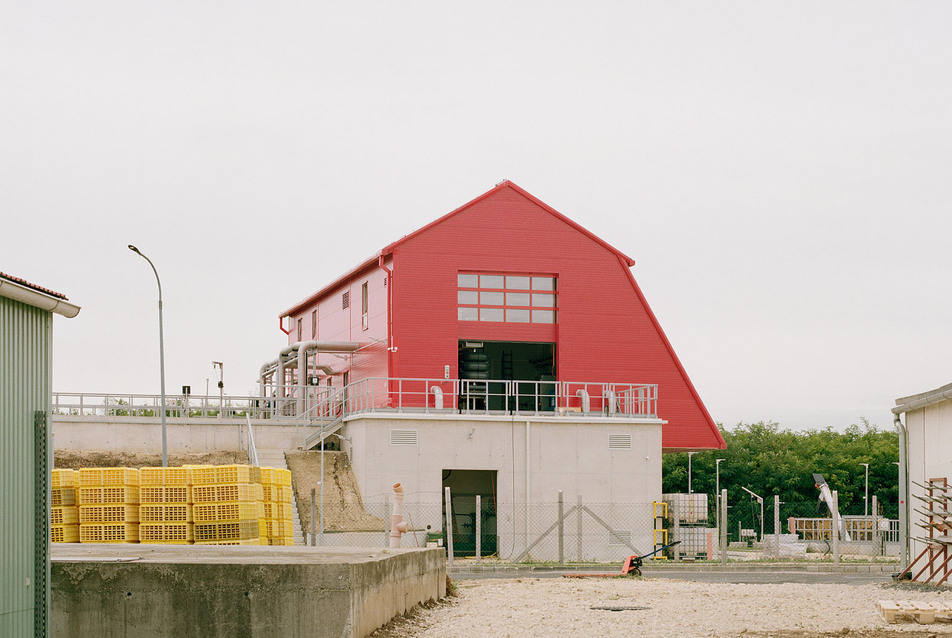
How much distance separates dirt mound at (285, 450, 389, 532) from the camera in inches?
1250

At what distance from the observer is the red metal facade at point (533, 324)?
36.4 meters

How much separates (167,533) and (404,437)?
12.5m

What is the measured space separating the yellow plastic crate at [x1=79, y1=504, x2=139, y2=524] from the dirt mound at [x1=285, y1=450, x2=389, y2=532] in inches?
378

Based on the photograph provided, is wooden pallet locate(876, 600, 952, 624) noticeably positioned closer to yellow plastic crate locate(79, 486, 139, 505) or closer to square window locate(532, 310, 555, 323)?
yellow plastic crate locate(79, 486, 139, 505)

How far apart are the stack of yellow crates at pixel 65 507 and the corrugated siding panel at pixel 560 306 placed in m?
14.9

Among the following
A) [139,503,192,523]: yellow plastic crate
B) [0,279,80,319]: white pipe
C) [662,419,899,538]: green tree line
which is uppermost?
[0,279,80,319]: white pipe

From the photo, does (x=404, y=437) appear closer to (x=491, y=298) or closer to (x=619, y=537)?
(x=491, y=298)

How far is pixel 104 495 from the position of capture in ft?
71.5

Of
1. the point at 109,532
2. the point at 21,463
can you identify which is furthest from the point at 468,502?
the point at 21,463

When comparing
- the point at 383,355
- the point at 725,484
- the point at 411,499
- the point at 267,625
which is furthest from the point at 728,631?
the point at 725,484

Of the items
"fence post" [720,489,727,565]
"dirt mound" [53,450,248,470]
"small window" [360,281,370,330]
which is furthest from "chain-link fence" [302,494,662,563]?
"small window" [360,281,370,330]

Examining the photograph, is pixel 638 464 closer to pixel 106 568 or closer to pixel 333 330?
pixel 333 330

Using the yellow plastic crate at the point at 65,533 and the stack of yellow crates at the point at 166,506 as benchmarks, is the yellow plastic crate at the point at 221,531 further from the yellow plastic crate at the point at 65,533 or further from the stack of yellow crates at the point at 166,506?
the yellow plastic crate at the point at 65,533

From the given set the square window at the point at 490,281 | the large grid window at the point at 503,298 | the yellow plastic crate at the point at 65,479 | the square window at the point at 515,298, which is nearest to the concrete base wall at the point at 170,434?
the large grid window at the point at 503,298
